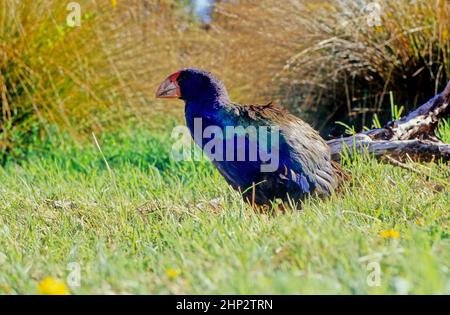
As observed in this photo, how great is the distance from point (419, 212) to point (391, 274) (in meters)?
0.94

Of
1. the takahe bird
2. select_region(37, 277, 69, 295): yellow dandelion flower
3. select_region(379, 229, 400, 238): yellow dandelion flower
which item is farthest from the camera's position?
the takahe bird

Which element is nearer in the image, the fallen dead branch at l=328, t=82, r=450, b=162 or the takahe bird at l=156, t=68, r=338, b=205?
the takahe bird at l=156, t=68, r=338, b=205

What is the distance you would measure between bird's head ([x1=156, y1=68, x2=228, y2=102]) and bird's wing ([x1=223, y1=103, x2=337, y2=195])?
101 mm

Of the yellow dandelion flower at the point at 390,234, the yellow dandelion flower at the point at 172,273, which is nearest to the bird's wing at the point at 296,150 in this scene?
the yellow dandelion flower at the point at 390,234

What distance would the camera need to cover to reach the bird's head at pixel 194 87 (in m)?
3.43

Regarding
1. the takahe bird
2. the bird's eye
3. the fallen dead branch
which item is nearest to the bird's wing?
the takahe bird

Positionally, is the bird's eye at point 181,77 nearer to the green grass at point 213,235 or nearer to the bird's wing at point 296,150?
the bird's wing at point 296,150

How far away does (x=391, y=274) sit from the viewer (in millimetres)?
2154

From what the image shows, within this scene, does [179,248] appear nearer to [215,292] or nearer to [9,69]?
[215,292]

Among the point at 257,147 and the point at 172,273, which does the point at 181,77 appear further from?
the point at 172,273

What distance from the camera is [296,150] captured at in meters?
3.32

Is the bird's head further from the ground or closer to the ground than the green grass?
further from the ground

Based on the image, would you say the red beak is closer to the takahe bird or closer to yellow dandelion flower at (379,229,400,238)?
the takahe bird

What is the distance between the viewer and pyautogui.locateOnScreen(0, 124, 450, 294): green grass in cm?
212
